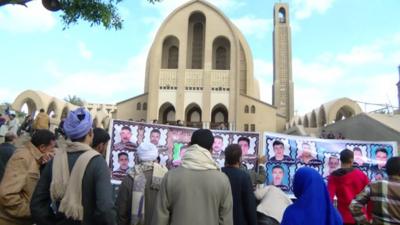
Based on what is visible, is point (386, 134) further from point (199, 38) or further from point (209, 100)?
point (199, 38)

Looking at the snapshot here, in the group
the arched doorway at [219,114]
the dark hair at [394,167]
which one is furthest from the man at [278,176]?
the arched doorway at [219,114]

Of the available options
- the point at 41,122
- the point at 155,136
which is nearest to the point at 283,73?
the point at 41,122

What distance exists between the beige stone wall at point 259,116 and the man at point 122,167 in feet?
89.7

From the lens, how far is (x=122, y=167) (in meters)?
6.65

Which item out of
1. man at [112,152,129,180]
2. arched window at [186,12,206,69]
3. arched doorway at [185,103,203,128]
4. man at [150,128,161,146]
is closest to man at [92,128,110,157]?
man at [112,152,129,180]

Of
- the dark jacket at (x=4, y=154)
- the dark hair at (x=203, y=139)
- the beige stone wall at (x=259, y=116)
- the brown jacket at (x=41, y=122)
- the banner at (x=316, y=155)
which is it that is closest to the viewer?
the dark hair at (x=203, y=139)

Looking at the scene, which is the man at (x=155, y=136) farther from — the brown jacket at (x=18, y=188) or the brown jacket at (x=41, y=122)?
the brown jacket at (x=41, y=122)

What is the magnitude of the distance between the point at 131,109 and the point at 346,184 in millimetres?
32000

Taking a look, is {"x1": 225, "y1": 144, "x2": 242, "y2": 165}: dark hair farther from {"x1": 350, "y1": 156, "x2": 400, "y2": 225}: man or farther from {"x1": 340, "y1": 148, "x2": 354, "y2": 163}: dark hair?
{"x1": 340, "y1": 148, "x2": 354, "y2": 163}: dark hair

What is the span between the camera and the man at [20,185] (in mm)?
3258

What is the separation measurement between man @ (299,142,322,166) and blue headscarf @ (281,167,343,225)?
436cm

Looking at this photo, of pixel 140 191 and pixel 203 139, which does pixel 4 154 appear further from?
pixel 203 139

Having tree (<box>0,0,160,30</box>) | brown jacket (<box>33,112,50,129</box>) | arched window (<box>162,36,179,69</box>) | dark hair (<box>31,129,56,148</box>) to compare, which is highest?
arched window (<box>162,36,179,69</box>)

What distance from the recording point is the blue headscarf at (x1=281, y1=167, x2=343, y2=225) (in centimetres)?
281
